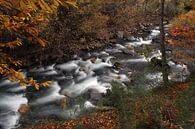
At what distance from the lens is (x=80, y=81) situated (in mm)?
24953

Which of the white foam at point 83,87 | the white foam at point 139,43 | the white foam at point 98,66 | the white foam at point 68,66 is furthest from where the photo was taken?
the white foam at point 139,43

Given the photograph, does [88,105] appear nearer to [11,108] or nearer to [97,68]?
[11,108]

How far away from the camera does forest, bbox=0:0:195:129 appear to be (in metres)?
9.30

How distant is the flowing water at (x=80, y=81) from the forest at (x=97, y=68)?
0.20 feet

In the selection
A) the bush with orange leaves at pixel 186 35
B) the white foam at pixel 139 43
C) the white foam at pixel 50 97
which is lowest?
the white foam at pixel 139 43

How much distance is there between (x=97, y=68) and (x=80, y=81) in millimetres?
3573

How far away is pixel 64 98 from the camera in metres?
21.3

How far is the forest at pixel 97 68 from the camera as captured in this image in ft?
30.5

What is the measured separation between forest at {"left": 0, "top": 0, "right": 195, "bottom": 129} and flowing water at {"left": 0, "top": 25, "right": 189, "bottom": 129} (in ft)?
0.20

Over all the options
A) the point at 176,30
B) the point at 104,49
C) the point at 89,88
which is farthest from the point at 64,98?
the point at 104,49

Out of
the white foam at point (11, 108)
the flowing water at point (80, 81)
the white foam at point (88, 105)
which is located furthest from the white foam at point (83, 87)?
the white foam at point (11, 108)

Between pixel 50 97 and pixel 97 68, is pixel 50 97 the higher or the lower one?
the higher one

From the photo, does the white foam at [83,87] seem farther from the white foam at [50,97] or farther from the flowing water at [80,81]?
the white foam at [50,97]

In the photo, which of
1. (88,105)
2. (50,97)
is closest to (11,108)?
(50,97)
